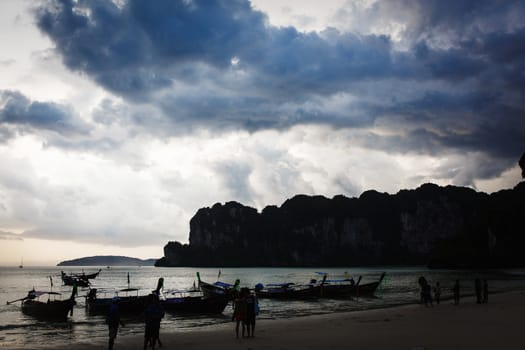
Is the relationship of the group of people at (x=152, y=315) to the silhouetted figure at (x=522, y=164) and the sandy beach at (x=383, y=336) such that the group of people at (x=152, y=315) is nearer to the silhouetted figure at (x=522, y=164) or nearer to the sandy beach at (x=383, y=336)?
the sandy beach at (x=383, y=336)

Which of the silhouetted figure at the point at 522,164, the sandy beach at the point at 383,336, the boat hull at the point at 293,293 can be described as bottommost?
the boat hull at the point at 293,293

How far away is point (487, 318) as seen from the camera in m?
24.9

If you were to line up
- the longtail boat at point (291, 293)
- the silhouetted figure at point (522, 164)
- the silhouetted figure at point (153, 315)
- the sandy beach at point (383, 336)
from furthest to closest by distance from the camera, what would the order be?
the silhouetted figure at point (522, 164) < the longtail boat at point (291, 293) < the sandy beach at point (383, 336) < the silhouetted figure at point (153, 315)

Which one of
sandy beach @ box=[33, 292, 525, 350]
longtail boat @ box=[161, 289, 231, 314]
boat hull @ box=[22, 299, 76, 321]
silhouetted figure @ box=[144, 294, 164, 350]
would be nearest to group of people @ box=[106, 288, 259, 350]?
silhouetted figure @ box=[144, 294, 164, 350]

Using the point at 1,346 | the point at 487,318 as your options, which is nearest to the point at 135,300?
the point at 1,346

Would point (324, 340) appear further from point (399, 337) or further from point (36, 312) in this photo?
point (36, 312)

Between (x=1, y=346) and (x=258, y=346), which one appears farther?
(x=1, y=346)

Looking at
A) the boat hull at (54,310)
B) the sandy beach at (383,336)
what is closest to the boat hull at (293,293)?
the boat hull at (54,310)

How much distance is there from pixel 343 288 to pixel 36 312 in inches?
1271

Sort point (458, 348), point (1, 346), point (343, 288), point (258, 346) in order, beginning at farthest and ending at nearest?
1. point (343, 288)
2. point (1, 346)
3. point (258, 346)
4. point (458, 348)

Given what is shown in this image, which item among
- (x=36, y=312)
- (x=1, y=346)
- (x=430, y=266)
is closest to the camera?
(x=1, y=346)

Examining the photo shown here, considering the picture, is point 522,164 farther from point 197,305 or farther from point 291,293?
point 197,305

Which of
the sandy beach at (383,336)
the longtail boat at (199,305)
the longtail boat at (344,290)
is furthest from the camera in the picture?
the longtail boat at (344,290)

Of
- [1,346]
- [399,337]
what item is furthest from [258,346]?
[1,346]
